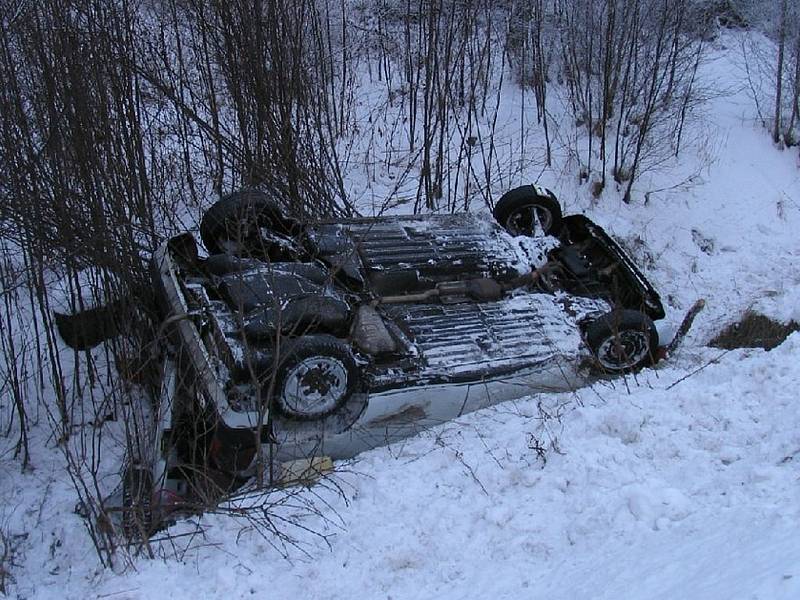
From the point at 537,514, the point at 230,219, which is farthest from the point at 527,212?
the point at 537,514

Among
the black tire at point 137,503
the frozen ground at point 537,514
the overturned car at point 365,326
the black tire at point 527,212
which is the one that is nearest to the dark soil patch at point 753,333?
the overturned car at point 365,326

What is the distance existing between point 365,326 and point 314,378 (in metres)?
0.67

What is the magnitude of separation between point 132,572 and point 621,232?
681cm

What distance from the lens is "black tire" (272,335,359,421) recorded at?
4.47m

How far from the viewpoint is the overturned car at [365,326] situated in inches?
176

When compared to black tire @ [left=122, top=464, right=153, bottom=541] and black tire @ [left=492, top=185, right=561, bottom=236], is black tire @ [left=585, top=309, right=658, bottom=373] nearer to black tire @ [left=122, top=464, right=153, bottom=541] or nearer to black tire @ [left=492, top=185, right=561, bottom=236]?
black tire @ [left=492, top=185, right=561, bottom=236]

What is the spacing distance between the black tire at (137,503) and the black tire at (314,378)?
2.57ft

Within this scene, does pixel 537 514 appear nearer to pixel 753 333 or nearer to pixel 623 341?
pixel 623 341

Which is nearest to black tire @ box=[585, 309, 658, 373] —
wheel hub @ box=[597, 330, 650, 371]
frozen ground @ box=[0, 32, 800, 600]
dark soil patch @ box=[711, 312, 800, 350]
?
wheel hub @ box=[597, 330, 650, 371]

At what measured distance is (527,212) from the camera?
6629 millimetres

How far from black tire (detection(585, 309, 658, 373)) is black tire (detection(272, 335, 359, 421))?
5.69 ft

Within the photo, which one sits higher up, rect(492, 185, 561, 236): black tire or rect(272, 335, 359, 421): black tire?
rect(492, 185, 561, 236): black tire

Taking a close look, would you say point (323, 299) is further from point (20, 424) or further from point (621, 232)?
point (621, 232)

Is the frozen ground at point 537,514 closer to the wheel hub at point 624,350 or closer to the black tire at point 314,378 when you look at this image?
the wheel hub at point 624,350
